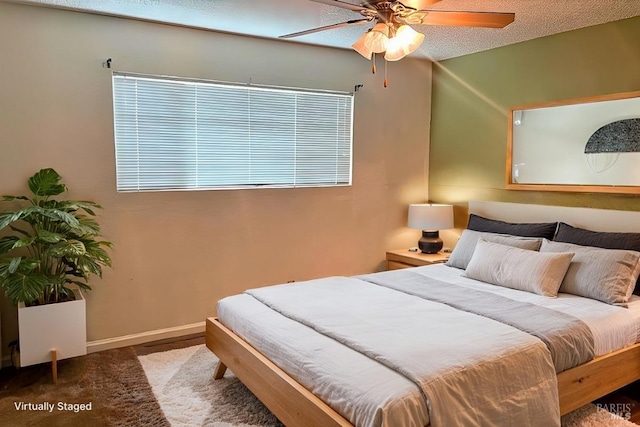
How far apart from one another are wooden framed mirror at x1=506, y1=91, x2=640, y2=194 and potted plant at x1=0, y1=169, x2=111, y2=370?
3441 mm

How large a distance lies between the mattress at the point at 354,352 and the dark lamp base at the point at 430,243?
113 centimetres

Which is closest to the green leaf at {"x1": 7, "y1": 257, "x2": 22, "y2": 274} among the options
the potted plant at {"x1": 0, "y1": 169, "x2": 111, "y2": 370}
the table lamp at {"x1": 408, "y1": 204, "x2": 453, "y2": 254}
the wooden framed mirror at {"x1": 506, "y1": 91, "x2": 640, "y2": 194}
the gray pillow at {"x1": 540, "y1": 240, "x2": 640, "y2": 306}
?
the potted plant at {"x1": 0, "y1": 169, "x2": 111, "y2": 370}

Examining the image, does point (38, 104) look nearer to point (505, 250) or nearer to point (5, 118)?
point (5, 118)

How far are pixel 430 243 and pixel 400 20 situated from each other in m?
2.55

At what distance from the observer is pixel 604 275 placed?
3.01 metres

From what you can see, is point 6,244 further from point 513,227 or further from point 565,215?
point 565,215

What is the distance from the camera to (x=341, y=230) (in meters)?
4.62

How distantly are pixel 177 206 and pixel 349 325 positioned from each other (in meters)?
1.93

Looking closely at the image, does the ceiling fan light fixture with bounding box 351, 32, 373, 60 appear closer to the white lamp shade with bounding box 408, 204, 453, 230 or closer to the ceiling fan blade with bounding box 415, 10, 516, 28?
the ceiling fan blade with bounding box 415, 10, 516, 28

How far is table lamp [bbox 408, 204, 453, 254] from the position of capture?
4.55 metres

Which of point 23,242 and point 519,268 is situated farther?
point 519,268

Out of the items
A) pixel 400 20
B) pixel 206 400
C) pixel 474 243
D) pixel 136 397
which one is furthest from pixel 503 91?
pixel 136 397

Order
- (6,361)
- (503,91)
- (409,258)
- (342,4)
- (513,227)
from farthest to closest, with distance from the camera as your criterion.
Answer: (409,258) < (503,91) < (513,227) < (6,361) < (342,4)

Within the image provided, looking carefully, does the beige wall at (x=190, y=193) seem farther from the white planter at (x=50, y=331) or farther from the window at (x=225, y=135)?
the white planter at (x=50, y=331)
